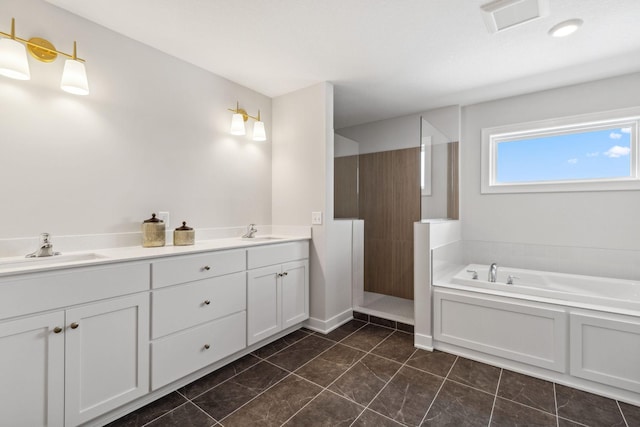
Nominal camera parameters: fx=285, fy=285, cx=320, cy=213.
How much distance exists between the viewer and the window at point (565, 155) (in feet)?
8.45

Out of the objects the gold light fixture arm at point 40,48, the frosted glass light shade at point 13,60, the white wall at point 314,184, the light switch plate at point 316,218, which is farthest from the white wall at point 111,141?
the light switch plate at point 316,218

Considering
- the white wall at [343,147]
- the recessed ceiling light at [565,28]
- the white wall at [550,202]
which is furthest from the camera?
the white wall at [343,147]

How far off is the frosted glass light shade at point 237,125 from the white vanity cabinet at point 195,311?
1.15m

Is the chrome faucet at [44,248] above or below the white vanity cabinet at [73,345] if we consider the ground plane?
above

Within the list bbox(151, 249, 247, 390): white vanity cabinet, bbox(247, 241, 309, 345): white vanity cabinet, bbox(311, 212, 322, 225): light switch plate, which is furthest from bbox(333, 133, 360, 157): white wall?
bbox(151, 249, 247, 390): white vanity cabinet

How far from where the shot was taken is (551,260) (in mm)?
→ 2842

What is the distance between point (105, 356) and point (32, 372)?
10.8 inches

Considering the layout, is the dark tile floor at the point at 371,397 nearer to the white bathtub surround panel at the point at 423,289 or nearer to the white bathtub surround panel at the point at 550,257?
the white bathtub surround panel at the point at 423,289

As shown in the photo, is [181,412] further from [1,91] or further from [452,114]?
[452,114]

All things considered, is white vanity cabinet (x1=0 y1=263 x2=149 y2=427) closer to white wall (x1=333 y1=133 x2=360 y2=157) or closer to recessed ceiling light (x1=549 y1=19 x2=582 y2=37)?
white wall (x1=333 y1=133 x2=360 y2=157)

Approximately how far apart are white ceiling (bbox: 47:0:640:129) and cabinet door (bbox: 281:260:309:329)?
178cm

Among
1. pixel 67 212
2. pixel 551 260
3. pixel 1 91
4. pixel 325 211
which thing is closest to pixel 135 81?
pixel 1 91

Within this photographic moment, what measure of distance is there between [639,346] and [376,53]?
2.63 metres

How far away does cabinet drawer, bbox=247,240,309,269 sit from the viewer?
7.49 ft
